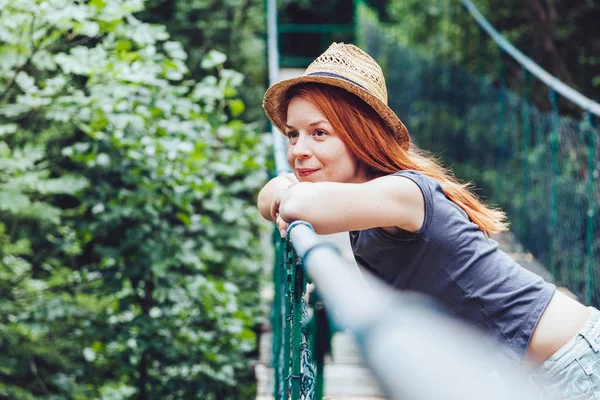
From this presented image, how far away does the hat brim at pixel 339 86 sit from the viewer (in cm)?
181

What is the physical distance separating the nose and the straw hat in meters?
0.15

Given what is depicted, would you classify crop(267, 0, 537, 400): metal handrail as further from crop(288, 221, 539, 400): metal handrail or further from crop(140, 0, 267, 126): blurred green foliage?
crop(140, 0, 267, 126): blurred green foliage

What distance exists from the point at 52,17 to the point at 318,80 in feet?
6.61

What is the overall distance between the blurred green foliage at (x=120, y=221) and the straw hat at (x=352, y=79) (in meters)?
1.84

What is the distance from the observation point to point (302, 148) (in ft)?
6.04

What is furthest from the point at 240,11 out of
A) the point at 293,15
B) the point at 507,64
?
the point at 293,15

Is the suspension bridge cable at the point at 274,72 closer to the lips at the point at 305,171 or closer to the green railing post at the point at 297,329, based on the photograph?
the lips at the point at 305,171

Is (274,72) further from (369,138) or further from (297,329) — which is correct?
(297,329)

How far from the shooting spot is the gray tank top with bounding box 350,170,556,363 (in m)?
1.72

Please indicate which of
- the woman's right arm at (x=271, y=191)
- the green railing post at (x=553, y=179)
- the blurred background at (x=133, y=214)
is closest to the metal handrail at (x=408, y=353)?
the woman's right arm at (x=271, y=191)

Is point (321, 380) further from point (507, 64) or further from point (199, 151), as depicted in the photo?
point (507, 64)

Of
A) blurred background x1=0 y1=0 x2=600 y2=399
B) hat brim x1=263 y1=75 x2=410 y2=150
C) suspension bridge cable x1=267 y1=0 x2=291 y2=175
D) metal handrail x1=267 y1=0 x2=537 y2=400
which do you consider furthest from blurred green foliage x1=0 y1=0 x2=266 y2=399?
metal handrail x1=267 y1=0 x2=537 y2=400

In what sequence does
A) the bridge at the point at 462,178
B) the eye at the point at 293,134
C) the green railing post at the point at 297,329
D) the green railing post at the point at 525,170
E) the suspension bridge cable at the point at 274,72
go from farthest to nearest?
the green railing post at the point at 525,170
the suspension bridge cable at the point at 274,72
the eye at the point at 293,134
the green railing post at the point at 297,329
the bridge at the point at 462,178

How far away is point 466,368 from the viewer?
583mm
